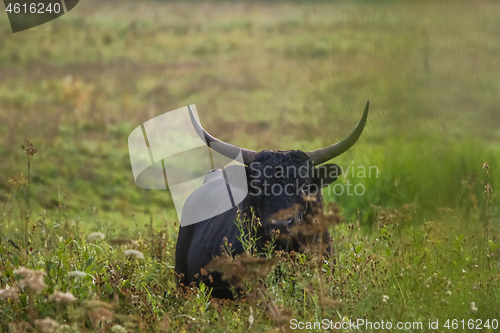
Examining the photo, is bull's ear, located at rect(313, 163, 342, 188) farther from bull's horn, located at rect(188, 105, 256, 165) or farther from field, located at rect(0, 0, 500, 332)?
bull's horn, located at rect(188, 105, 256, 165)

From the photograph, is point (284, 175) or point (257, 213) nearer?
point (284, 175)

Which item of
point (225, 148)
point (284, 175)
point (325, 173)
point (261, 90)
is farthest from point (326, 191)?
point (261, 90)

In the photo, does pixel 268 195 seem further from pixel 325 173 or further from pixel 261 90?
pixel 261 90

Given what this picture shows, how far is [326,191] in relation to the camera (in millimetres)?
8484

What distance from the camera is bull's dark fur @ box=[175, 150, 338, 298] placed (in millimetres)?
4574

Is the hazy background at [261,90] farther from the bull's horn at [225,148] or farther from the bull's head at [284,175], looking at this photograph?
the bull's horn at [225,148]

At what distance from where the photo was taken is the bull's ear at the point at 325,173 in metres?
5.03

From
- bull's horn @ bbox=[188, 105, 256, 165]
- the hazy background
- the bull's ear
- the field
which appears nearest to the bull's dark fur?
the bull's ear

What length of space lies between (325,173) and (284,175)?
55cm

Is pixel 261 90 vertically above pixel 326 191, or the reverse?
pixel 261 90

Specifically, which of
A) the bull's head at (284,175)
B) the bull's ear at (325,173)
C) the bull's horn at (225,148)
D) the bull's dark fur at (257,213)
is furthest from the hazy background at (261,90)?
the bull's horn at (225,148)

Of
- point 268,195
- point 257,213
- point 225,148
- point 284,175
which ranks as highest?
point 225,148

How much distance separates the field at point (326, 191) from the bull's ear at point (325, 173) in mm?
458

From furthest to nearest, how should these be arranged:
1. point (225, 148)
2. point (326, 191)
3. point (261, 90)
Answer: point (261, 90), point (326, 191), point (225, 148)
